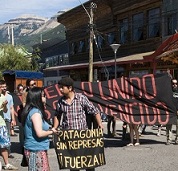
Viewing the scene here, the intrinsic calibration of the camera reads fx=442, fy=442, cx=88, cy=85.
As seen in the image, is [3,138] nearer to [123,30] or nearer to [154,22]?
[154,22]

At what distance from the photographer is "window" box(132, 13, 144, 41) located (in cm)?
2725

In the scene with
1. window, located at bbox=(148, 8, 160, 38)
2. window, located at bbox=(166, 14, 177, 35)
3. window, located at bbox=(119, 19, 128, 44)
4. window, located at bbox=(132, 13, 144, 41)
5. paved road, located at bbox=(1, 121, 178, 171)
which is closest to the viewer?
paved road, located at bbox=(1, 121, 178, 171)

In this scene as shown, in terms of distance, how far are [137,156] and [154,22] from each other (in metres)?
17.0

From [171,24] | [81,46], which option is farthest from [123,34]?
[81,46]

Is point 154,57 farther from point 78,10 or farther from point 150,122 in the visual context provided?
point 78,10

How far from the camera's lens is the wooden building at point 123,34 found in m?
25.1

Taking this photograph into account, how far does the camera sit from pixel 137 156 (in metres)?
9.63

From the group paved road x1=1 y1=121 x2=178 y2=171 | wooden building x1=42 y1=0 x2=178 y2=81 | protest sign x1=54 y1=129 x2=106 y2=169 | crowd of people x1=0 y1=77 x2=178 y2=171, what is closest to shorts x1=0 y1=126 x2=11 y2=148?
crowd of people x1=0 y1=77 x2=178 y2=171

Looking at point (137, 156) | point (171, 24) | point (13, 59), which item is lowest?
point (137, 156)

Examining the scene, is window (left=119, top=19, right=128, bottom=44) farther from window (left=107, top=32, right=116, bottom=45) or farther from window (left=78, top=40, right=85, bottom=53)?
window (left=78, top=40, right=85, bottom=53)

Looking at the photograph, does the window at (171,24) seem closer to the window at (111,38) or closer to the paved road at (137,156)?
the window at (111,38)

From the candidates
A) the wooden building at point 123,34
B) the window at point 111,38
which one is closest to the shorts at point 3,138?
the wooden building at point 123,34

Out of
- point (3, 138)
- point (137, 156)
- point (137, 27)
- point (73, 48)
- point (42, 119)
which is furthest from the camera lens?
point (73, 48)

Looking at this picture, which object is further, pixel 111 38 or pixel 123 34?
pixel 111 38
